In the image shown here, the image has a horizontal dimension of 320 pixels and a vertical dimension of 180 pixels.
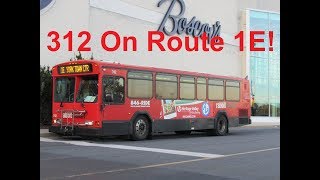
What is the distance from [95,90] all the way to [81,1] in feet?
32.2

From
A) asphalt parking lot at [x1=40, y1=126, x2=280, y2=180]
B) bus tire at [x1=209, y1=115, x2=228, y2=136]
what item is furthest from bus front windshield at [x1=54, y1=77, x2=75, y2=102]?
bus tire at [x1=209, y1=115, x2=228, y2=136]

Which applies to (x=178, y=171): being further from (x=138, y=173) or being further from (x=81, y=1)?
(x=81, y=1)

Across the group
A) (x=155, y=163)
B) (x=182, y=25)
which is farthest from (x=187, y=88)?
(x=182, y=25)

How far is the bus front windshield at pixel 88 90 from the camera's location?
16891 mm

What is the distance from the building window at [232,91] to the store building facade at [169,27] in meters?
2.83

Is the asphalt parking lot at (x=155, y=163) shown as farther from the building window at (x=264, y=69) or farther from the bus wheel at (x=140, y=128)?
the building window at (x=264, y=69)

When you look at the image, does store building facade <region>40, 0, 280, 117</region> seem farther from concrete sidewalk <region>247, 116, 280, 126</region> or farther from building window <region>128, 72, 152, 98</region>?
building window <region>128, 72, 152, 98</region>

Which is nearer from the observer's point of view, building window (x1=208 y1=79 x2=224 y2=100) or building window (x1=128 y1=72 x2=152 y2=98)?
building window (x1=128 y1=72 x2=152 y2=98)

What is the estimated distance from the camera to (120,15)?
2784cm

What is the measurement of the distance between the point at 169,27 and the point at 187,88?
39.7 feet

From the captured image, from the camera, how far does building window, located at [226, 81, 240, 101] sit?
22.8 metres

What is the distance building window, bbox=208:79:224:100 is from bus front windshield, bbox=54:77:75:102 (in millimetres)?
6767

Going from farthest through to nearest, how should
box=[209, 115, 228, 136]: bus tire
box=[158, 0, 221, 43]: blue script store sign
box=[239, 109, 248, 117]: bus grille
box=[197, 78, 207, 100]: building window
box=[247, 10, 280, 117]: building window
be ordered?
1. box=[247, 10, 280, 117]: building window
2. box=[158, 0, 221, 43]: blue script store sign
3. box=[239, 109, 248, 117]: bus grille
4. box=[209, 115, 228, 136]: bus tire
5. box=[197, 78, 207, 100]: building window
